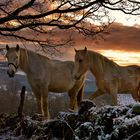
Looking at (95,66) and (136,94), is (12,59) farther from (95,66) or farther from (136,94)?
(136,94)

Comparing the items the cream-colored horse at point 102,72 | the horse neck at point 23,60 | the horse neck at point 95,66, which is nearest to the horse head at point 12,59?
the horse neck at point 23,60

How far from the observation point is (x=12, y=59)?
12.8 metres

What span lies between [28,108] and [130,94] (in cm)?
4869

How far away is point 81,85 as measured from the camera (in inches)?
636

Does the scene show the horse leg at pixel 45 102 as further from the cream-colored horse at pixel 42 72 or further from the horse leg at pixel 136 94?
the horse leg at pixel 136 94

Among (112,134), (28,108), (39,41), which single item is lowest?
(28,108)

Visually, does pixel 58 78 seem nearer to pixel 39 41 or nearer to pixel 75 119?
pixel 39 41

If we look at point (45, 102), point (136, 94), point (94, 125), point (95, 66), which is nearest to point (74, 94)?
point (45, 102)

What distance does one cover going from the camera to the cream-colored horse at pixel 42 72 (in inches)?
509

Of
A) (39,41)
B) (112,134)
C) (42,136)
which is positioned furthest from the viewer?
(39,41)

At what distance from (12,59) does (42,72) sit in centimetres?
152

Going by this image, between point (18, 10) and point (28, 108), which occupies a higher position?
point (18, 10)

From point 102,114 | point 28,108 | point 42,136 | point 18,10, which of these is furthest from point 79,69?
point 28,108

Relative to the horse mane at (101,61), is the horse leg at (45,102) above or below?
below
